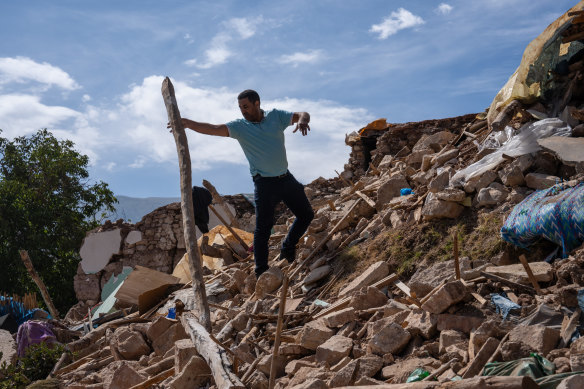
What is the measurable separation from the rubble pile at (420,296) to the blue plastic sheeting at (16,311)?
287 centimetres

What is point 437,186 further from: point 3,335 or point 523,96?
point 3,335

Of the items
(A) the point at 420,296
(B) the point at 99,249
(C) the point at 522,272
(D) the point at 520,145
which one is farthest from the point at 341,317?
(B) the point at 99,249

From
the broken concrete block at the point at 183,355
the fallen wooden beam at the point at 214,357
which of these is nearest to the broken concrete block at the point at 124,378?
the broken concrete block at the point at 183,355

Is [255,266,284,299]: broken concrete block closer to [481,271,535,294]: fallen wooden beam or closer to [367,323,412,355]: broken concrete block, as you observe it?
[367,323,412,355]: broken concrete block

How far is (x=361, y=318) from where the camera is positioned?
11.5 feet

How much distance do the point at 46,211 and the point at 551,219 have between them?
1629 cm

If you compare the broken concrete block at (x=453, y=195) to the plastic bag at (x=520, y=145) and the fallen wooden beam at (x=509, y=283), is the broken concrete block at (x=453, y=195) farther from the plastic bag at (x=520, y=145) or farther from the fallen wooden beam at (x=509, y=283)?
the fallen wooden beam at (x=509, y=283)

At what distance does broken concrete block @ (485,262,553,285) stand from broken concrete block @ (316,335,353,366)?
0.99 meters

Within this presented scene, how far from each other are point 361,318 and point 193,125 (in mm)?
2515

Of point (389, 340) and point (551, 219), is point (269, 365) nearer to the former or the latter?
point (389, 340)

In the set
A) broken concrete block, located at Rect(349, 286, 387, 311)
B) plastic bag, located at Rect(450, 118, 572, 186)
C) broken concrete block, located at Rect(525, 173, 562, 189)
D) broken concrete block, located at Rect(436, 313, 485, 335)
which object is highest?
plastic bag, located at Rect(450, 118, 572, 186)

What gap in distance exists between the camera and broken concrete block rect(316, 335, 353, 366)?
3082mm

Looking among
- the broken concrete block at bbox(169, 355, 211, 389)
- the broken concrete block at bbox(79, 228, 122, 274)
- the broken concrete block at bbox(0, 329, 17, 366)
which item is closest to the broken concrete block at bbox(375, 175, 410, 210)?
the broken concrete block at bbox(169, 355, 211, 389)

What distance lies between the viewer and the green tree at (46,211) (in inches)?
627
